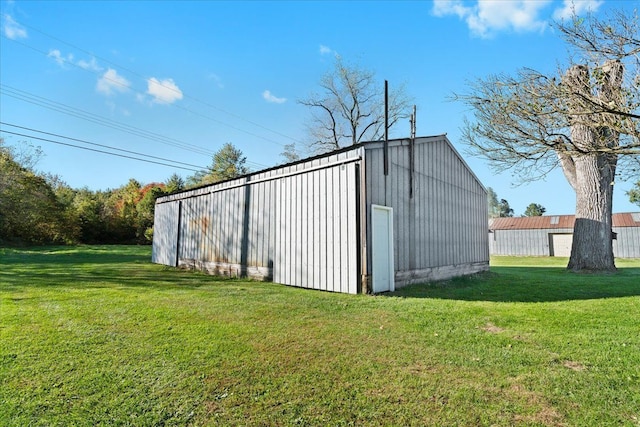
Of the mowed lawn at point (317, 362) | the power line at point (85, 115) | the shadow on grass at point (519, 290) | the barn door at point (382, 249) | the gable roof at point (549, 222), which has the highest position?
the power line at point (85, 115)

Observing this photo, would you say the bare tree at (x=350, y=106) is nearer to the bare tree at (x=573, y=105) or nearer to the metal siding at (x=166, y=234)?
the metal siding at (x=166, y=234)

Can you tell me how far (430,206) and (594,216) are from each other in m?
7.33

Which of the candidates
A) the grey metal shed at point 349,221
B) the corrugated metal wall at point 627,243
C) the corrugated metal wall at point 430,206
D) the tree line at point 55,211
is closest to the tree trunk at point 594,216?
the corrugated metal wall at point 430,206

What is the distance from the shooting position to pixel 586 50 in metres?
5.18

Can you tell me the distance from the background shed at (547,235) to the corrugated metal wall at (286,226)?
25.5 meters

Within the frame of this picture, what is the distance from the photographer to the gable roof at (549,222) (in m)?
24.4

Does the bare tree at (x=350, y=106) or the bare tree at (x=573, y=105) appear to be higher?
the bare tree at (x=350, y=106)

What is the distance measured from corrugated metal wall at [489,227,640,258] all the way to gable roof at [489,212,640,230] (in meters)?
0.30

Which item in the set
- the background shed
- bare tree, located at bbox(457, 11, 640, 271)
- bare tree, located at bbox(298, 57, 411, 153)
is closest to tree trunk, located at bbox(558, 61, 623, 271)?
bare tree, located at bbox(457, 11, 640, 271)

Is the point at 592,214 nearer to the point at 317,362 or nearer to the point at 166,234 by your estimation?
the point at 317,362

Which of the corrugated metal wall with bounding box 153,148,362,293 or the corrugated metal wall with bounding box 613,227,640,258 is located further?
the corrugated metal wall with bounding box 613,227,640,258

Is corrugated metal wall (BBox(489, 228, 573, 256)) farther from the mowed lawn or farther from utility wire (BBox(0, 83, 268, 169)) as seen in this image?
utility wire (BBox(0, 83, 268, 169))

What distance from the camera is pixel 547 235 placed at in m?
27.0

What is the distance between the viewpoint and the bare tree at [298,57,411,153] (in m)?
23.5
